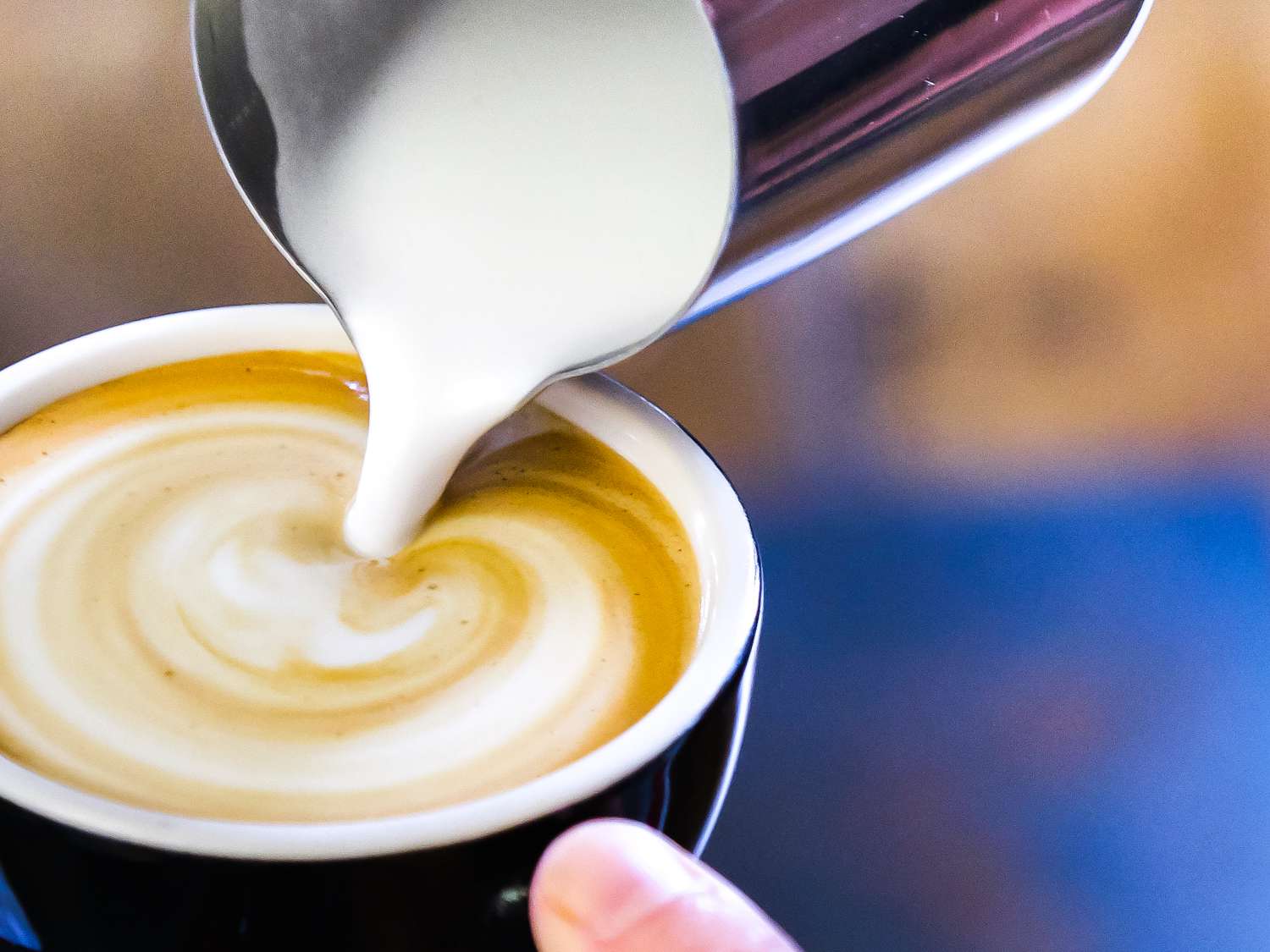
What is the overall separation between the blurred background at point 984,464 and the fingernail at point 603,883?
32 centimetres

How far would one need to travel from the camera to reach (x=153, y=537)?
526mm

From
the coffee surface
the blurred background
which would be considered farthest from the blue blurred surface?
the coffee surface

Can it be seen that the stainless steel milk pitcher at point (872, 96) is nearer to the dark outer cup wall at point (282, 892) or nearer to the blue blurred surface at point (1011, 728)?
the dark outer cup wall at point (282, 892)

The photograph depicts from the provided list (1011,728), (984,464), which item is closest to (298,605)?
(1011,728)

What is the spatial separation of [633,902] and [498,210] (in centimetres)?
32

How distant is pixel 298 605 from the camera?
1.65 ft

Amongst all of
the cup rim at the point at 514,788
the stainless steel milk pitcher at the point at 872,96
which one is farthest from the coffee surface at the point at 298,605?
the stainless steel milk pitcher at the point at 872,96

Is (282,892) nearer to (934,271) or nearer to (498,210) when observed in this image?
(498,210)

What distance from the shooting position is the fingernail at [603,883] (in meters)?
0.32

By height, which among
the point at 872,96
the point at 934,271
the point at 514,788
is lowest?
the point at 934,271

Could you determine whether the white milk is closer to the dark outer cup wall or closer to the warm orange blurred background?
the dark outer cup wall

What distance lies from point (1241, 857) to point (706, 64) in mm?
462

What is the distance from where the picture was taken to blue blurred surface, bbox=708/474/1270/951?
2.12ft

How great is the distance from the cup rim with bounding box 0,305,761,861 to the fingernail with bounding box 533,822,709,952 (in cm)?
4
